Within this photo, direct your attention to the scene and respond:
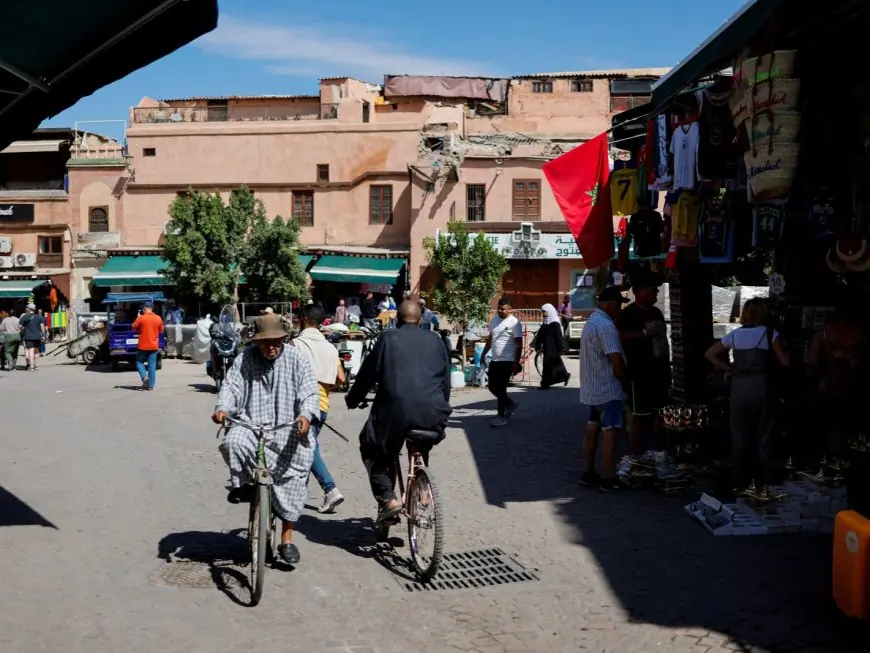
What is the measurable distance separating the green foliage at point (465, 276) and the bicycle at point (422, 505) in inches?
690

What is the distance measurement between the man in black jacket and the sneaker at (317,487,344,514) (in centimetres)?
132

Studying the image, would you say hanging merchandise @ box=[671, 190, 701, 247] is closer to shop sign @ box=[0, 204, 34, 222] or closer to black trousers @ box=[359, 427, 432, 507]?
black trousers @ box=[359, 427, 432, 507]

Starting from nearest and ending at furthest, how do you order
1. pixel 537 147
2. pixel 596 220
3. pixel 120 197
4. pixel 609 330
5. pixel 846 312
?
pixel 846 312 → pixel 609 330 → pixel 596 220 → pixel 537 147 → pixel 120 197

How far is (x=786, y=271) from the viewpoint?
9242 mm

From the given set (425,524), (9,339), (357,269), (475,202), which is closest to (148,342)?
(9,339)

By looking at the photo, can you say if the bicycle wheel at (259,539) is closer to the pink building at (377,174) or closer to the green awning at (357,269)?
the green awning at (357,269)

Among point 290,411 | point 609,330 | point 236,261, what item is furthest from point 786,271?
point 236,261

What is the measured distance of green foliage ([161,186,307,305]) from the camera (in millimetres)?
34062

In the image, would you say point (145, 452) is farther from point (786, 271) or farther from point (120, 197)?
point (120, 197)

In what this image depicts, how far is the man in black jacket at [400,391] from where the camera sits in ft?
20.7

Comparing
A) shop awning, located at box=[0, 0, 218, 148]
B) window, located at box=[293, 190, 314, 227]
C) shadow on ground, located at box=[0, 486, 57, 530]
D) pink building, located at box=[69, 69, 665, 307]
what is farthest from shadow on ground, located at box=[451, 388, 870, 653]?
window, located at box=[293, 190, 314, 227]

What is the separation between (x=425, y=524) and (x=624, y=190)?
556 cm

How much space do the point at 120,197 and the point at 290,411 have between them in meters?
37.5

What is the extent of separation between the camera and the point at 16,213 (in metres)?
41.9
